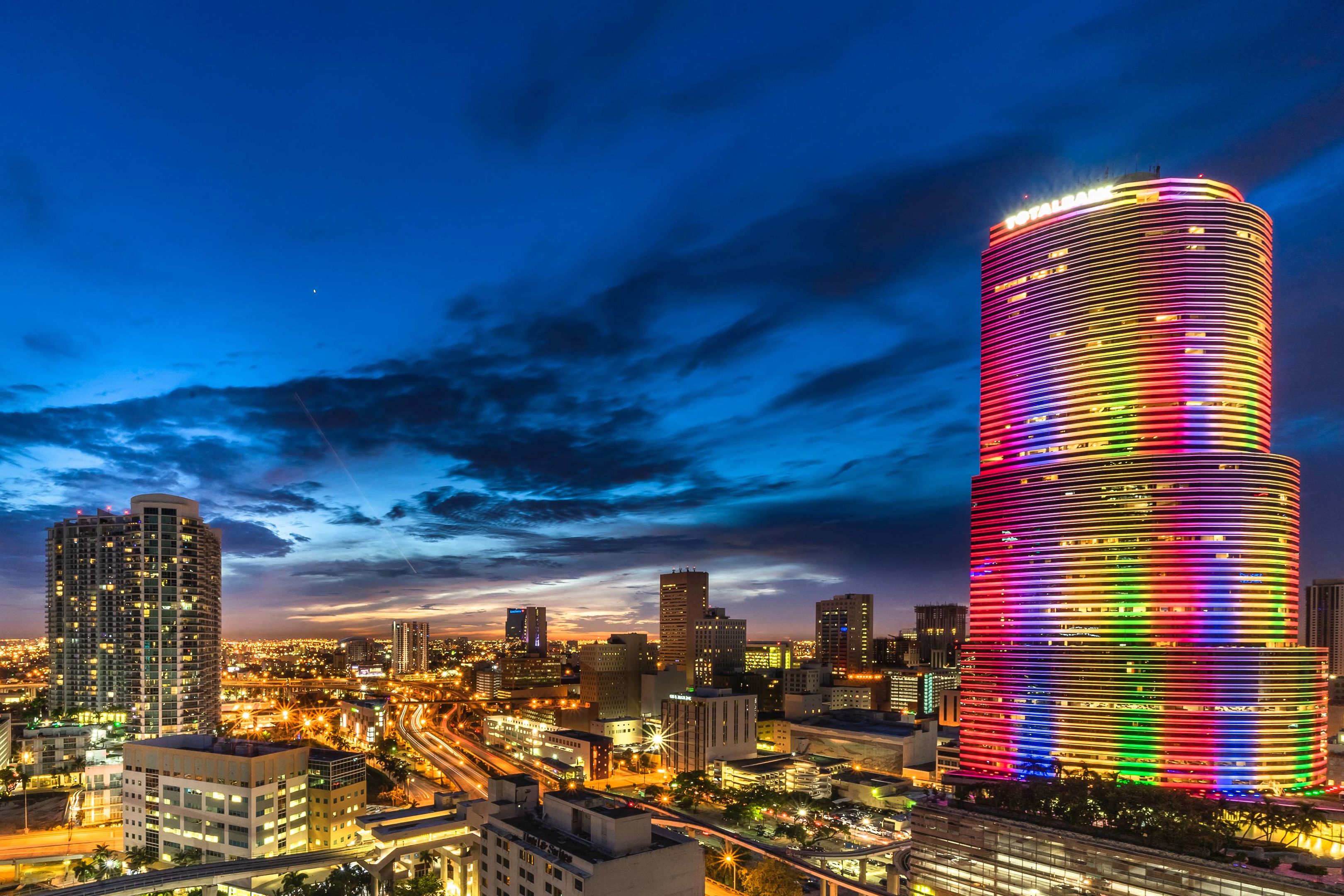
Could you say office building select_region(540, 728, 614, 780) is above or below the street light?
below

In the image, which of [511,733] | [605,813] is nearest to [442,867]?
[605,813]

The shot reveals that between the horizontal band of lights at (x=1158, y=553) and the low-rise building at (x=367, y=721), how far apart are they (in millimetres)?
127722

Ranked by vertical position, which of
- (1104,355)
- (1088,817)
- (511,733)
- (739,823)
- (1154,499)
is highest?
(1104,355)

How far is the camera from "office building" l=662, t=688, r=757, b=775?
138m

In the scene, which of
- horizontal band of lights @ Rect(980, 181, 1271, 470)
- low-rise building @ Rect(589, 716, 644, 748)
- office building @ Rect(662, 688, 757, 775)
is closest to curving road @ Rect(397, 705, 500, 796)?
low-rise building @ Rect(589, 716, 644, 748)

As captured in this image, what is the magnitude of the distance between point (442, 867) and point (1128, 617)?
9872cm

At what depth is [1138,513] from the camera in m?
112

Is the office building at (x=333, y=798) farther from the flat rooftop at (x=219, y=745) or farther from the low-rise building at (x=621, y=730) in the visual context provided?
the low-rise building at (x=621, y=730)

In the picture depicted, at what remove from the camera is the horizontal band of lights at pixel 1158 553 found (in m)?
107

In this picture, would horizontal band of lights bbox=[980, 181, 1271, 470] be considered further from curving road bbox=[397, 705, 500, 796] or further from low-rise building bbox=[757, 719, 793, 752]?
curving road bbox=[397, 705, 500, 796]

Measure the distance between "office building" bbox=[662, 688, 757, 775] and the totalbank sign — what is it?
9931 cm

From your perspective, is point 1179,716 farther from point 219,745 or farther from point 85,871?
point 85,871

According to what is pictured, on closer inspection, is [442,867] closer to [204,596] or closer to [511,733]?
[204,596]

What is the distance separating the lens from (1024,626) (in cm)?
11931
